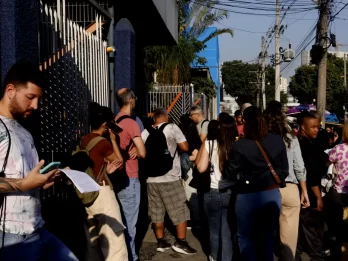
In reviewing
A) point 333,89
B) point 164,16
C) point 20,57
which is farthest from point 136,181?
point 333,89

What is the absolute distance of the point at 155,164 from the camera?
702cm

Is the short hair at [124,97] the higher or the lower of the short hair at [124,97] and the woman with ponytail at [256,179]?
the higher

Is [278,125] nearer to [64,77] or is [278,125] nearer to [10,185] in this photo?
[64,77]

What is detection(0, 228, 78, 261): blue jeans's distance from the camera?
317 centimetres

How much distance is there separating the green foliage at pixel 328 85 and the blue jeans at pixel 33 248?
61802 mm

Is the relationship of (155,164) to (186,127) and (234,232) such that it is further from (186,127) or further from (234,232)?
(186,127)

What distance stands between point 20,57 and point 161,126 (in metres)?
3.25

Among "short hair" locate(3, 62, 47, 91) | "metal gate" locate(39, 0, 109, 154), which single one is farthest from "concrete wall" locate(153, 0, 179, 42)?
"short hair" locate(3, 62, 47, 91)

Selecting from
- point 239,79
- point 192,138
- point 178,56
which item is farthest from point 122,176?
point 239,79

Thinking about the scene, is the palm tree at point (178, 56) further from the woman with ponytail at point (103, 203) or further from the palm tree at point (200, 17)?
the woman with ponytail at point (103, 203)

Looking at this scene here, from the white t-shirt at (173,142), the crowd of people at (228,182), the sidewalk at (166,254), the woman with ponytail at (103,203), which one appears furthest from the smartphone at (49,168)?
the sidewalk at (166,254)

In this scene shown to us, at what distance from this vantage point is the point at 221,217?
6.15 meters

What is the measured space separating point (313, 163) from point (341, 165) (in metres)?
0.38

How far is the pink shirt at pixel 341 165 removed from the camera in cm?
611
